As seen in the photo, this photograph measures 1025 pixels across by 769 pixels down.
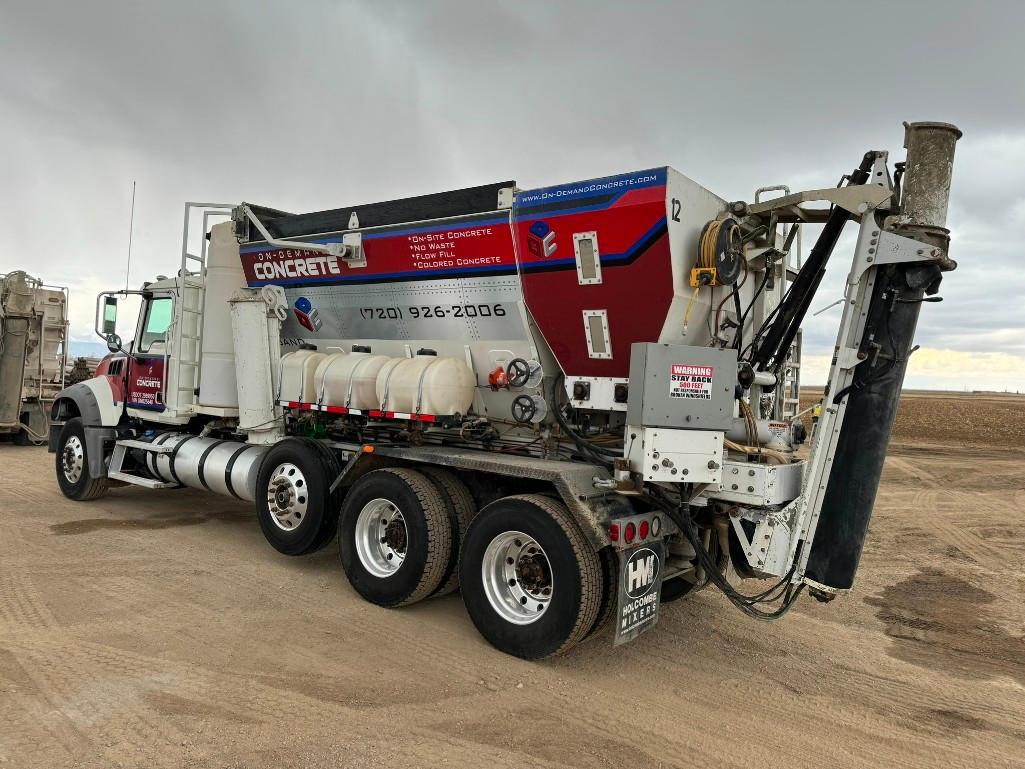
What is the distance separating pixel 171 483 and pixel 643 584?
252 inches

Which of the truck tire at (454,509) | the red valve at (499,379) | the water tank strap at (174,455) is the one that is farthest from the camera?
the water tank strap at (174,455)

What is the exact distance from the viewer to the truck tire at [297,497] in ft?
20.6

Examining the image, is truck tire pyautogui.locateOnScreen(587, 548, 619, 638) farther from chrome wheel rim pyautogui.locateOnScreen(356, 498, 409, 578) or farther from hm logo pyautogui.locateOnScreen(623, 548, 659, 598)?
chrome wheel rim pyautogui.locateOnScreen(356, 498, 409, 578)

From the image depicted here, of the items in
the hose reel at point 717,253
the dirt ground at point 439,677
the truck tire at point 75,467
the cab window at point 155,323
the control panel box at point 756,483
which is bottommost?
the dirt ground at point 439,677

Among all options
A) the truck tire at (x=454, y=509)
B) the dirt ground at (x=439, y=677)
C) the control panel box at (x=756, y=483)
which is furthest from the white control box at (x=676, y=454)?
the truck tire at (x=454, y=509)

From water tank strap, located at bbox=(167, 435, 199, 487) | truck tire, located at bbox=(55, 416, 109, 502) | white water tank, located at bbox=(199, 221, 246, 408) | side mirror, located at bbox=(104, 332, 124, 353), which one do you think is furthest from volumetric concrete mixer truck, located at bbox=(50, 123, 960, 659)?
truck tire, located at bbox=(55, 416, 109, 502)

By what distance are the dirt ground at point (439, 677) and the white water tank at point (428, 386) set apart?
5.34ft

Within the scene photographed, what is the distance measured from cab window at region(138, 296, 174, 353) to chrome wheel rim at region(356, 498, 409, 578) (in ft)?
14.3

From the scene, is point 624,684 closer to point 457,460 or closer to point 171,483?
point 457,460

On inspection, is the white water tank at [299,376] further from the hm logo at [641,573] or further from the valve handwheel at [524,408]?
the hm logo at [641,573]

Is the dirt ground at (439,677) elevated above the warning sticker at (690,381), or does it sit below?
below

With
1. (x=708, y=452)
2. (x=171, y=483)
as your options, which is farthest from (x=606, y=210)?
(x=171, y=483)

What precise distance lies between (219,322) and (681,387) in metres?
5.54

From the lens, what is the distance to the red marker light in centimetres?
445
